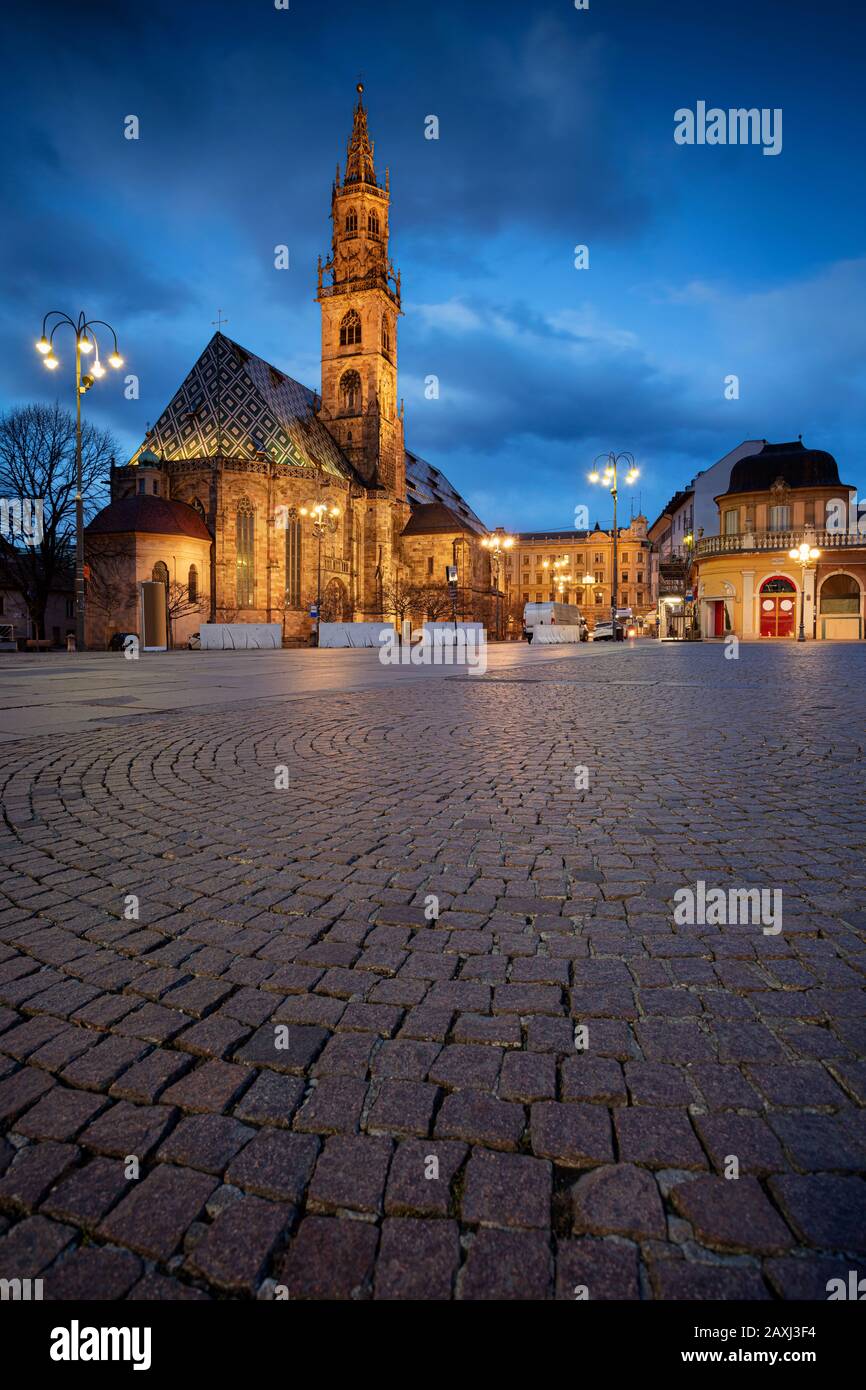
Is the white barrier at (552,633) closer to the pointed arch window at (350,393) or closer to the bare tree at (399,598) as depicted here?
the bare tree at (399,598)

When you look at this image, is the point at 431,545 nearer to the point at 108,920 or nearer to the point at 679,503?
the point at 679,503

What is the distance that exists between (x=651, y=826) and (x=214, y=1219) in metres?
3.09

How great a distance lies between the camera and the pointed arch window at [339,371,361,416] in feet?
219

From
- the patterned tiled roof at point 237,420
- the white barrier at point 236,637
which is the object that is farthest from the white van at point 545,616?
the patterned tiled roof at point 237,420

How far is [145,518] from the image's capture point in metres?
49.3

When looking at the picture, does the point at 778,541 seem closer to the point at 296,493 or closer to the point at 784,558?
the point at 784,558

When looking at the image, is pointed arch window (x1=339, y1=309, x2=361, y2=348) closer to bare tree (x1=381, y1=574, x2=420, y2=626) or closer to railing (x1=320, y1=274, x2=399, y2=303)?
railing (x1=320, y1=274, x2=399, y2=303)

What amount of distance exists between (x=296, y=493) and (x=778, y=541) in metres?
35.1

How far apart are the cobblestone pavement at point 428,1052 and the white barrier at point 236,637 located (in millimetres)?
41566
